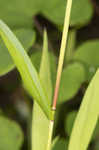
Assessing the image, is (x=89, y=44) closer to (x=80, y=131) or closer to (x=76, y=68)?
(x=76, y=68)

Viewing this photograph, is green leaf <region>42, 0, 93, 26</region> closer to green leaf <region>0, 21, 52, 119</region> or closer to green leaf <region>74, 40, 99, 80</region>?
green leaf <region>74, 40, 99, 80</region>

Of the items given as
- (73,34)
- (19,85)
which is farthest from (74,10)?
(19,85)

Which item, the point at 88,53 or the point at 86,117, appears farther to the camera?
the point at 88,53

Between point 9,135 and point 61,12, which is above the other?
point 61,12

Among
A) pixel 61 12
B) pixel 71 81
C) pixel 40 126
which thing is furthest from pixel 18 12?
pixel 40 126

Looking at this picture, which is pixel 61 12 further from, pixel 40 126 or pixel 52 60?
pixel 40 126

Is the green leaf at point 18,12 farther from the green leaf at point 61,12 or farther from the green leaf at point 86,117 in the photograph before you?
the green leaf at point 86,117

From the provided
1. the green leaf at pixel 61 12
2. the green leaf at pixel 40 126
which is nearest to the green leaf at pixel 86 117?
the green leaf at pixel 40 126
